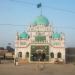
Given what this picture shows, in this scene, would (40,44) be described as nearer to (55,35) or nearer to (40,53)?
(40,53)

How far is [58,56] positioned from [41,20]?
7.46 metres

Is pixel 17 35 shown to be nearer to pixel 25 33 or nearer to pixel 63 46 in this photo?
pixel 25 33

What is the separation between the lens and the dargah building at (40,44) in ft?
165

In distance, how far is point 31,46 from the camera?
167 ft

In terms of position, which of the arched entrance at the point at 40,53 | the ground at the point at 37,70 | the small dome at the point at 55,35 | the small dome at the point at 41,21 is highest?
the small dome at the point at 41,21

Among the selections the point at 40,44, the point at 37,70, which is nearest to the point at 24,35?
the point at 40,44

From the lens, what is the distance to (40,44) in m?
50.4

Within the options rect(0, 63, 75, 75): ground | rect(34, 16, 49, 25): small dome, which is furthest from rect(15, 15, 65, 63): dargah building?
rect(0, 63, 75, 75): ground

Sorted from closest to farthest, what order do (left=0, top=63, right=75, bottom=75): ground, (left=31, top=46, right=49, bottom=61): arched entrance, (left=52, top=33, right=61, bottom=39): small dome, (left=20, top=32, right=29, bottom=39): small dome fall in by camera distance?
1. (left=0, top=63, right=75, bottom=75): ground
2. (left=31, top=46, right=49, bottom=61): arched entrance
3. (left=52, top=33, right=61, bottom=39): small dome
4. (left=20, top=32, right=29, bottom=39): small dome

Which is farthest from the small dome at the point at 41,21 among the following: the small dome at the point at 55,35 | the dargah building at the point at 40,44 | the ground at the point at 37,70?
the ground at the point at 37,70

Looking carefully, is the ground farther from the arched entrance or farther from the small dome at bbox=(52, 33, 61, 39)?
the small dome at bbox=(52, 33, 61, 39)

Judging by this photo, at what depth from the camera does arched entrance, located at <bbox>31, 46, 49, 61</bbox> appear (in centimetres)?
5022

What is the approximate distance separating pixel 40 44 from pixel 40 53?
5.38ft

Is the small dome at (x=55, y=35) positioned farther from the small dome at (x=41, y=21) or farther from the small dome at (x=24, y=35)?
the small dome at (x=24, y=35)
